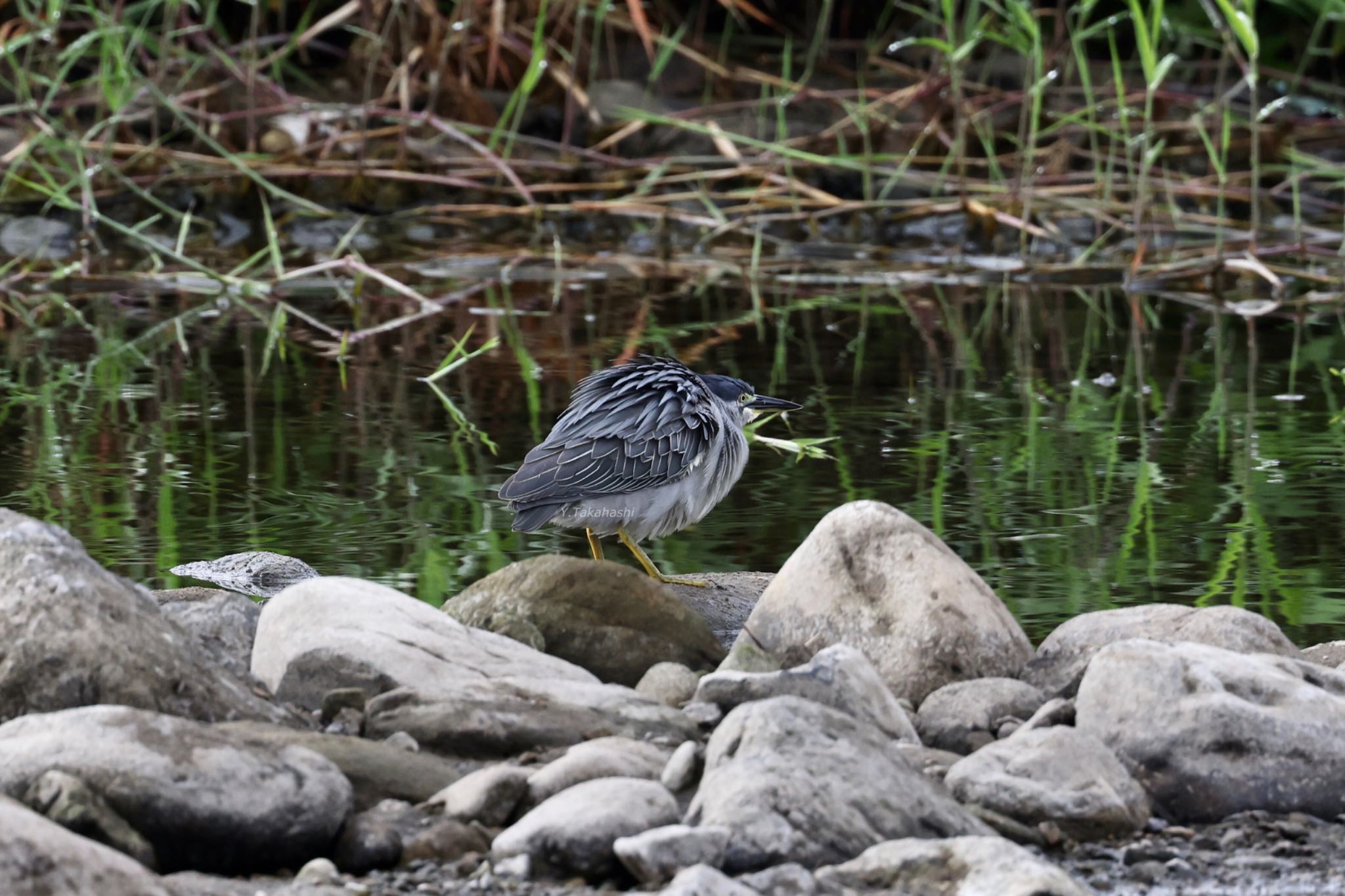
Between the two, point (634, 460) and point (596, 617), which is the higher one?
point (634, 460)

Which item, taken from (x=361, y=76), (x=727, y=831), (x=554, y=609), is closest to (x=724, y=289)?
(x=361, y=76)

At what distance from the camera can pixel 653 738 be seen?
3.34m

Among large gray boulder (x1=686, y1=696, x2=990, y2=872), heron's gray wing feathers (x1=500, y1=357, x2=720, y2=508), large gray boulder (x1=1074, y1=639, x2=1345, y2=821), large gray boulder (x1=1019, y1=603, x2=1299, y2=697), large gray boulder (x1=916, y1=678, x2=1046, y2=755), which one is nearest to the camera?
Answer: large gray boulder (x1=686, y1=696, x2=990, y2=872)

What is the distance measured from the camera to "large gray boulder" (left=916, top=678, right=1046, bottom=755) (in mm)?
3479

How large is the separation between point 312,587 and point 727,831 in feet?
3.63

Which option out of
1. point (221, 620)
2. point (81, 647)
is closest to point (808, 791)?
point (81, 647)

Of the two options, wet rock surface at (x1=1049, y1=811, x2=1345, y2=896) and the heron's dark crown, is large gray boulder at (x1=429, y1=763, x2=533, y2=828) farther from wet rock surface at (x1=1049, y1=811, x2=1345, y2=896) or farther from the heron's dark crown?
the heron's dark crown

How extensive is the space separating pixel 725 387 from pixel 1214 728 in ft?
5.96

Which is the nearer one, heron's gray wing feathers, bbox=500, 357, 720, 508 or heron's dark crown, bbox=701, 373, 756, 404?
heron's gray wing feathers, bbox=500, 357, 720, 508

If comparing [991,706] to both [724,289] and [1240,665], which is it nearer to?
[1240,665]

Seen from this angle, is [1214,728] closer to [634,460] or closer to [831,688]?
[831,688]

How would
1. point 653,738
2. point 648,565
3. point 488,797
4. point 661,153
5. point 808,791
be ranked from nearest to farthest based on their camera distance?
1. point 808,791
2. point 488,797
3. point 653,738
4. point 648,565
5. point 661,153

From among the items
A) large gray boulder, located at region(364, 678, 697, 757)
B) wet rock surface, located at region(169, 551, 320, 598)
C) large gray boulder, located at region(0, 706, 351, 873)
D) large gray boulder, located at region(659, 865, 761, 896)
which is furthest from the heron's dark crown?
large gray boulder, located at region(659, 865, 761, 896)

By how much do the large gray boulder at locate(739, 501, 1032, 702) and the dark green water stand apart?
48 cm
